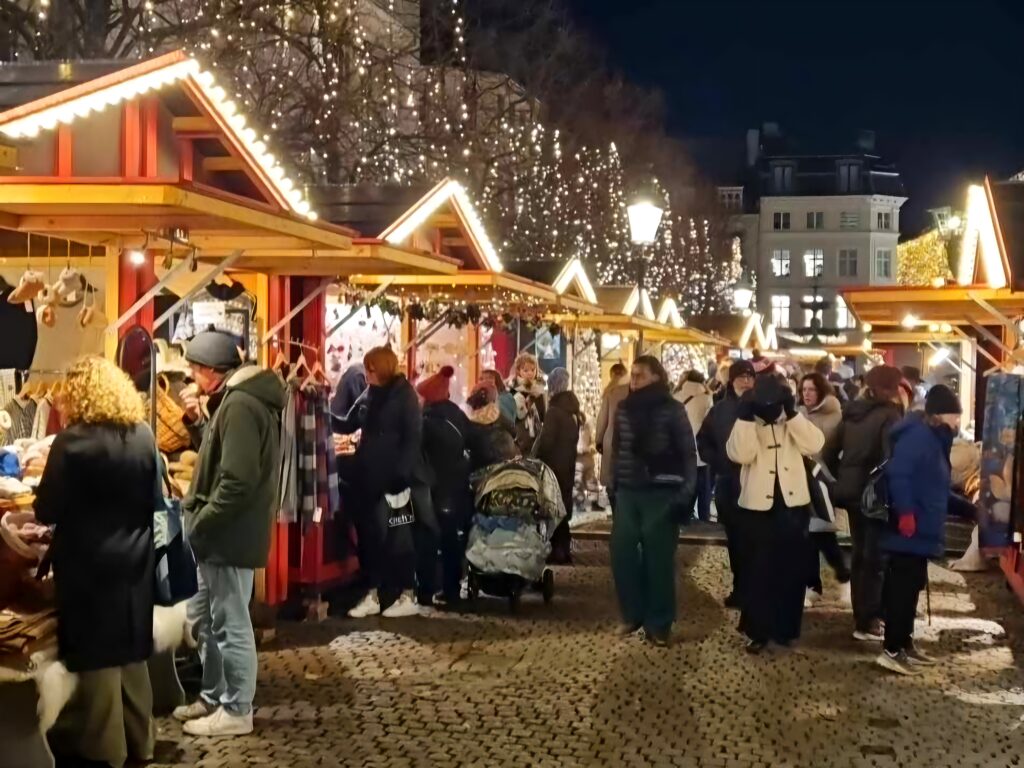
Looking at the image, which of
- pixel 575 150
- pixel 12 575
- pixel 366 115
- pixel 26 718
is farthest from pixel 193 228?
pixel 575 150

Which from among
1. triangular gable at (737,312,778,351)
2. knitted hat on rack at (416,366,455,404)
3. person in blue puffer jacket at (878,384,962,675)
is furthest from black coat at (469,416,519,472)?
triangular gable at (737,312,778,351)

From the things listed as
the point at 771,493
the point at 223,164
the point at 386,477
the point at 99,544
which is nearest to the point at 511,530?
the point at 386,477

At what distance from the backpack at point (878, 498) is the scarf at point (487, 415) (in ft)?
10.7

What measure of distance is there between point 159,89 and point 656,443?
370 cm

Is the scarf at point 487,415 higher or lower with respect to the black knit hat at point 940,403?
lower

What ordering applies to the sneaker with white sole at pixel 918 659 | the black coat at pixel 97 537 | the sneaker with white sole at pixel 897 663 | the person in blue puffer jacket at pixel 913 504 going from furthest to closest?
the sneaker with white sole at pixel 918 659
the sneaker with white sole at pixel 897 663
the person in blue puffer jacket at pixel 913 504
the black coat at pixel 97 537

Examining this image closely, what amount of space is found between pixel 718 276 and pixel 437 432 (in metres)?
35.4

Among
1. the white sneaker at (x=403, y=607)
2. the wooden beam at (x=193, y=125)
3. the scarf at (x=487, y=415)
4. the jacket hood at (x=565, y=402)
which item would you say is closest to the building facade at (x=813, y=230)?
the jacket hood at (x=565, y=402)

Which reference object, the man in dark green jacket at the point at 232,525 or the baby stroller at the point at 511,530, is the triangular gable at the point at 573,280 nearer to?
the baby stroller at the point at 511,530

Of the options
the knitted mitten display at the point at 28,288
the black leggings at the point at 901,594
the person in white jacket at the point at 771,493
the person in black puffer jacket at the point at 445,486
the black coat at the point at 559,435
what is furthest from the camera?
the black coat at the point at 559,435

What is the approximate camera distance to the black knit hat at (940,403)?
25.1 ft

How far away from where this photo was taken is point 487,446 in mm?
9977

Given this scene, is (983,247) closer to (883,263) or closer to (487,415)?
(487,415)

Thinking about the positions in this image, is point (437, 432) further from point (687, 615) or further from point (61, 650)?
point (61, 650)
